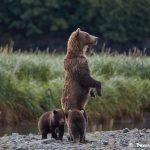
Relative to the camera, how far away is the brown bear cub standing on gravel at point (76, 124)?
13.8m

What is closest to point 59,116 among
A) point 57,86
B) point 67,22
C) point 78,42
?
point 78,42

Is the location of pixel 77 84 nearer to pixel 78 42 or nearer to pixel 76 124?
pixel 76 124

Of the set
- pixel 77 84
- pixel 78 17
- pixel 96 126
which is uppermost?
pixel 78 17

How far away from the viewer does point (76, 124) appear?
13797 millimetres

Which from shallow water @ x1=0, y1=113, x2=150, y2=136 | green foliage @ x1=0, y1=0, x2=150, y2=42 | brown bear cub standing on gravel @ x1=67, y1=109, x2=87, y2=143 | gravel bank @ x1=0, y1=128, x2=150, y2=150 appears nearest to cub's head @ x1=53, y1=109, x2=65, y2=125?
brown bear cub standing on gravel @ x1=67, y1=109, x2=87, y2=143

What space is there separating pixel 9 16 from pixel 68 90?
41994 millimetres

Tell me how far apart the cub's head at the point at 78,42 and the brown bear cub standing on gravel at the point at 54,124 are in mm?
1037

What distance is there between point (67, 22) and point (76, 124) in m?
42.5

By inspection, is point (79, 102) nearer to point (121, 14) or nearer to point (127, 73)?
point (127, 73)

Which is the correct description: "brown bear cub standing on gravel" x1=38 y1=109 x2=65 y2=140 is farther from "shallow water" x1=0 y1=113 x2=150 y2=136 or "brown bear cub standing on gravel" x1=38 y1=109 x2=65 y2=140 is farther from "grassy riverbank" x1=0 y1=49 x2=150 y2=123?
"grassy riverbank" x1=0 y1=49 x2=150 y2=123

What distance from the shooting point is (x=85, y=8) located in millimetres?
57375

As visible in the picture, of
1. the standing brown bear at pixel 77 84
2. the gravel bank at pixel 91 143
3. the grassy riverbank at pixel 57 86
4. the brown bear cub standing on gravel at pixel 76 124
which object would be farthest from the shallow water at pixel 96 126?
the brown bear cub standing on gravel at pixel 76 124

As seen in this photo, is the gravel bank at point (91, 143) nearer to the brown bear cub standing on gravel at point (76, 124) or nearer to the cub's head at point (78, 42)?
the brown bear cub standing on gravel at point (76, 124)

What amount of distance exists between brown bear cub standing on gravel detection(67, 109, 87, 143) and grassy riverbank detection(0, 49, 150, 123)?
20.8 ft
